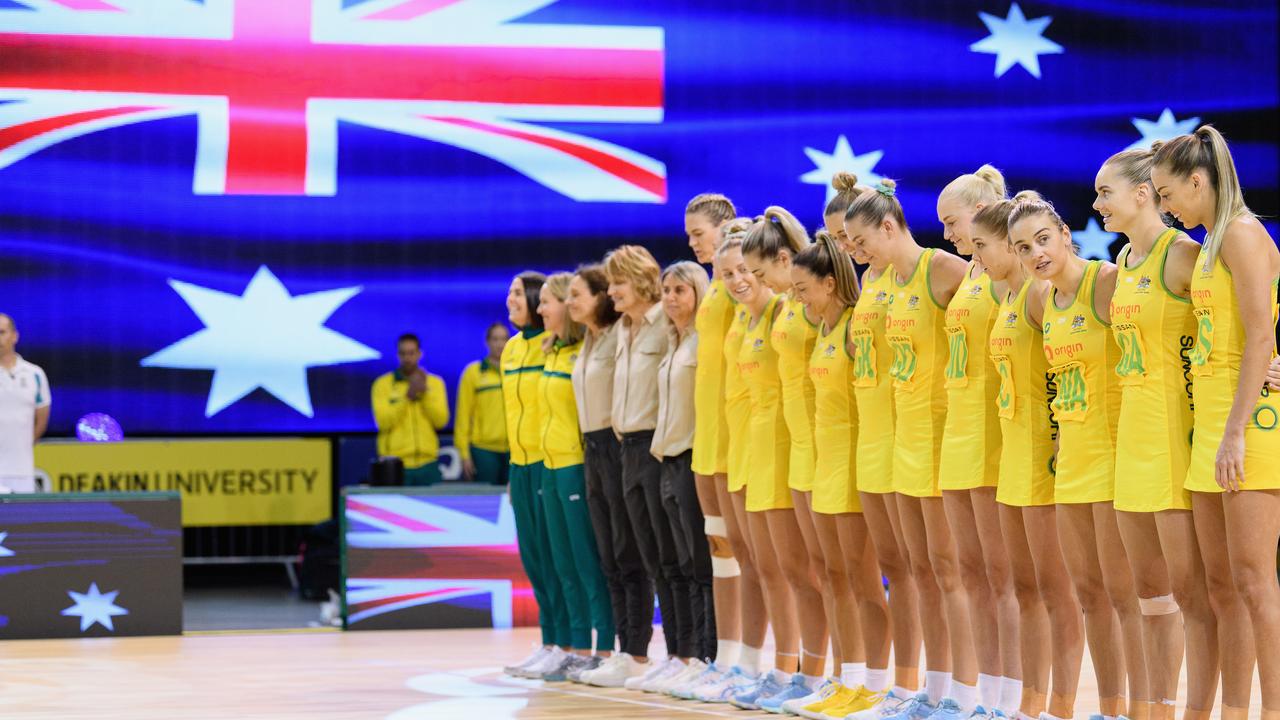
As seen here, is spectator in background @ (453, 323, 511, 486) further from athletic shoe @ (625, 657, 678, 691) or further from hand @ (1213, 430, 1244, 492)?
hand @ (1213, 430, 1244, 492)

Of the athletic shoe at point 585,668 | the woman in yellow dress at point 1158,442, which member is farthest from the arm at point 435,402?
the woman in yellow dress at point 1158,442

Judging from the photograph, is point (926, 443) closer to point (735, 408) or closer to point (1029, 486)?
point (1029, 486)

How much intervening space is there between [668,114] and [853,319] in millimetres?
5369

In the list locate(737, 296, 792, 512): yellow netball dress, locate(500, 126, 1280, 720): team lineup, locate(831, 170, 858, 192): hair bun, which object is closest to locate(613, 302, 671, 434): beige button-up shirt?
locate(500, 126, 1280, 720): team lineup

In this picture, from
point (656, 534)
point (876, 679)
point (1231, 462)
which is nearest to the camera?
point (1231, 462)

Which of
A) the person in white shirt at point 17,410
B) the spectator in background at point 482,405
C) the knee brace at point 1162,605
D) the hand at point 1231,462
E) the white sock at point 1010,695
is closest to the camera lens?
the hand at point 1231,462

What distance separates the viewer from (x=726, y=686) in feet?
18.1

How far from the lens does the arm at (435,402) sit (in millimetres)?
9555

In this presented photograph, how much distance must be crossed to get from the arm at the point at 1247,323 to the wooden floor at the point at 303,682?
1929 millimetres

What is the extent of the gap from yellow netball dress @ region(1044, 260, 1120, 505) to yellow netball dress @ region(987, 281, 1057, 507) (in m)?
0.12

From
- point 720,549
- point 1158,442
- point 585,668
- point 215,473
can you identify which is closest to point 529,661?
point 585,668

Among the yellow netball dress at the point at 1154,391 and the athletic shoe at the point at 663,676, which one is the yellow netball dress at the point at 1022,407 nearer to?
the yellow netball dress at the point at 1154,391

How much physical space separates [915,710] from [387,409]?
5.42 meters

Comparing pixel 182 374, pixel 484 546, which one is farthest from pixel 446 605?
pixel 182 374
